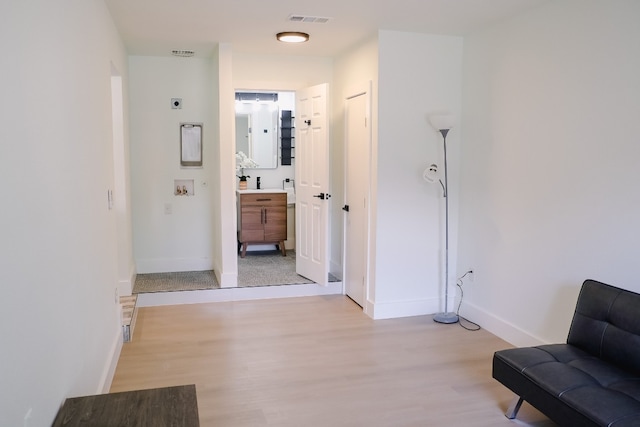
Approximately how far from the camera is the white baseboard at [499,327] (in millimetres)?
3865

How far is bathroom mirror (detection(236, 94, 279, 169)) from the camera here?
741 cm

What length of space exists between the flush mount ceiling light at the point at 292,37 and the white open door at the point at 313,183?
0.58m

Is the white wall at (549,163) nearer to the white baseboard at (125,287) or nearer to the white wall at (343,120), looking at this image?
the white wall at (343,120)

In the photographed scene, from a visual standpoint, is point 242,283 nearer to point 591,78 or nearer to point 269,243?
point 269,243

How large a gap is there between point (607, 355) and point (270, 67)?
415 cm

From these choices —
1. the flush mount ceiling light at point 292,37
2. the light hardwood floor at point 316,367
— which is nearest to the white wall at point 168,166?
the light hardwood floor at point 316,367

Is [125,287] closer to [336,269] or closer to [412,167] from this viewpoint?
[336,269]

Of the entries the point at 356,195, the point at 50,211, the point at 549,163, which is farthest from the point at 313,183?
the point at 50,211

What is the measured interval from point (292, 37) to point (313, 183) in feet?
5.05

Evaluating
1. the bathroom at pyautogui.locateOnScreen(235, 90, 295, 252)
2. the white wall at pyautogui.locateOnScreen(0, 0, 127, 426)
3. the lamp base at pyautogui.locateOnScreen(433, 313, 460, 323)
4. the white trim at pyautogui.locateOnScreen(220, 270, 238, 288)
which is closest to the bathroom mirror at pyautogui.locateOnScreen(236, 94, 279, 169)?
the bathroom at pyautogui.locateOnScreen(235, 90, 295, 252)

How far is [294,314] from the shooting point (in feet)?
15.7

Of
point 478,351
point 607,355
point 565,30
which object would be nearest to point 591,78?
point 565,30

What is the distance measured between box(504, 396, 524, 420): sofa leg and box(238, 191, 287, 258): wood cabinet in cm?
436

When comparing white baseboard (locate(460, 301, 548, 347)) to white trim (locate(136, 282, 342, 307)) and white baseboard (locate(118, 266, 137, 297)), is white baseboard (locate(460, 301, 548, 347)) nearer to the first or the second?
white trim (locate(136, 282, 342, 307))
